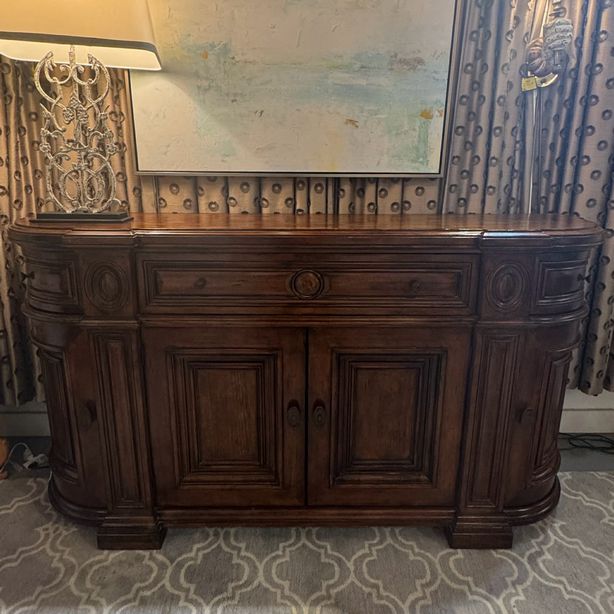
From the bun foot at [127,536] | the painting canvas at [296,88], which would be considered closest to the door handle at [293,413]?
the bun foot at [127,536]

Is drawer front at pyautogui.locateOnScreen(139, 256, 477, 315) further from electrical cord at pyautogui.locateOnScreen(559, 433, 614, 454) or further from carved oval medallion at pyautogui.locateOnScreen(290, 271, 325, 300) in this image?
electrical cord at pyautogui.locateOnScreen(559, 433, 614, 454)

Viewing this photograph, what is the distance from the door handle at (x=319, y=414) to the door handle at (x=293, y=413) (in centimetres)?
5

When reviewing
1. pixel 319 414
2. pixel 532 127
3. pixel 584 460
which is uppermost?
pixel 532 127

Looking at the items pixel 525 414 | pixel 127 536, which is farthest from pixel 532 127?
pixel 127 536

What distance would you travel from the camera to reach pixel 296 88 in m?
1.65

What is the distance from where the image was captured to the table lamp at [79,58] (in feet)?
3.92

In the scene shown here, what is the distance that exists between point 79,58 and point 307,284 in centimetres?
114

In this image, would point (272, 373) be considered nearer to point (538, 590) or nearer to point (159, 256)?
point (159, 256)

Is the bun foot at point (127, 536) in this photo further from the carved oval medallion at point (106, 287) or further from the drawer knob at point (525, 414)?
the drawer knob at point (525, 414)

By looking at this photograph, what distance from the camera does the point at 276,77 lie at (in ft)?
5.38

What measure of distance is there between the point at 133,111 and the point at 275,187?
57cm

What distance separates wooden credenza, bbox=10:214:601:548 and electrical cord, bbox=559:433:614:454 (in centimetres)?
63

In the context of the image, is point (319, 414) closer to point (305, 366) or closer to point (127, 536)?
point (305, 366)

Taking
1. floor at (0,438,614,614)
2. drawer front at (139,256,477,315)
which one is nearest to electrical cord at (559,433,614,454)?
floor at (0,438,614,614)
